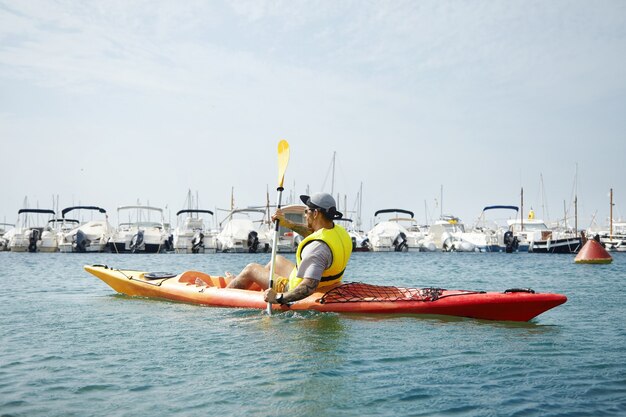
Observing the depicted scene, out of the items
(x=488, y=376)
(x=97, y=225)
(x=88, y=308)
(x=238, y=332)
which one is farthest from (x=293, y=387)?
(x=97, y=225)

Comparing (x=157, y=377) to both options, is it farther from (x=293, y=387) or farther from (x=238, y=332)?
(x=238, y=332)

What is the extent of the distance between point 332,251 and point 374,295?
3.15 ft

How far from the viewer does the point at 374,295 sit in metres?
8.08

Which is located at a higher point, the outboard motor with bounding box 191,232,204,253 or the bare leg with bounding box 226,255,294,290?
the outboard motor with bounding box 191,232,204,253

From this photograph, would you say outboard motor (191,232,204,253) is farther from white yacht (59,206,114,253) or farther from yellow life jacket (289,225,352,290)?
yellow life jacket (289,225,352,290)

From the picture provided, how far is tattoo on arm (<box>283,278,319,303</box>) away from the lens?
7465mm

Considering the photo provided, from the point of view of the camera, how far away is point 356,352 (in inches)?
238

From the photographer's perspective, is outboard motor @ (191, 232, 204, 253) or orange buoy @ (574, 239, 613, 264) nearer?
orange buoy @ (574, 239, 613, 264)

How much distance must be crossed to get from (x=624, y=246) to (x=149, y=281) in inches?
2065

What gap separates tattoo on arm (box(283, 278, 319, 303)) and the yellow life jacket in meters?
0.20

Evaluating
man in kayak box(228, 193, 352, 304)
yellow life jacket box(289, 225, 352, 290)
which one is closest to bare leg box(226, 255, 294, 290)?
man in kayak box(228, 193, 352, 304)

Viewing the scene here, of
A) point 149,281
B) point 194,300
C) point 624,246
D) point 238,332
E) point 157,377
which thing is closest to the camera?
point 157,377

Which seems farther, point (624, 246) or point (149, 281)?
point (624, 246)

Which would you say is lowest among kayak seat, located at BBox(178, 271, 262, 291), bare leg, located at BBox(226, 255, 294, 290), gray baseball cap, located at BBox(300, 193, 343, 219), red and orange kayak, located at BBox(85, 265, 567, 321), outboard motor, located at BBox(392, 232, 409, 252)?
red and orange kayak, located at BBox(85, 265, 567, 321)
